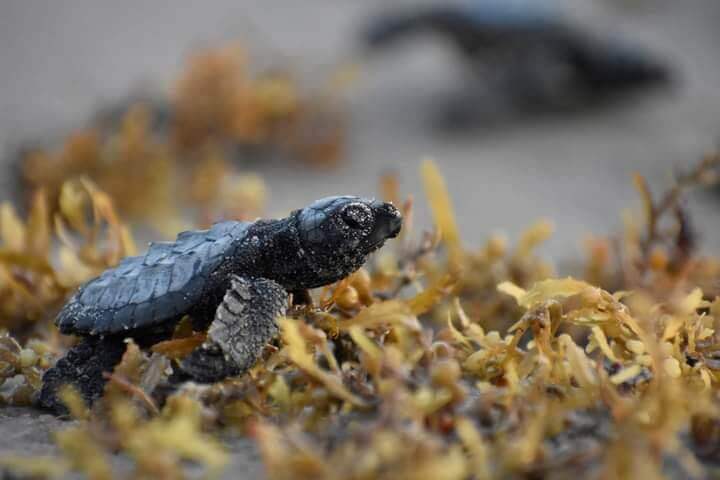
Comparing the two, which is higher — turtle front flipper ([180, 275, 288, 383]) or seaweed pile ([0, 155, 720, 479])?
turtle front flipper ([180, 275, 288, 383])

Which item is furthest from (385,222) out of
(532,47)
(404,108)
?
(404,108)

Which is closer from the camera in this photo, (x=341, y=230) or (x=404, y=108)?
(x=341, y=230)

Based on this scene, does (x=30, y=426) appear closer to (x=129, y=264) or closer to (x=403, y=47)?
(x=129, y=264)

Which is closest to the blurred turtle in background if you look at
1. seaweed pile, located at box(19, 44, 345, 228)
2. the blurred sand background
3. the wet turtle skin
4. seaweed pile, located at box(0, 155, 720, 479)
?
the wet turtle skin

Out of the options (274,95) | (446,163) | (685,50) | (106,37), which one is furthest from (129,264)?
(685,50)

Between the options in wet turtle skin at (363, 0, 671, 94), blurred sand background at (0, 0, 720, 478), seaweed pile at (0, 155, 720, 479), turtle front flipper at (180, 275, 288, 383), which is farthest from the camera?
wet turtle skin at (363, 0, 671, 94)

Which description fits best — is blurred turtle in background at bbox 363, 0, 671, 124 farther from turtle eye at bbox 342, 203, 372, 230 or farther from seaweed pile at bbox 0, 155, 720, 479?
turtle eye at bbox 342, 203, 372, 230

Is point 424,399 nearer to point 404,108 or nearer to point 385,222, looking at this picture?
point 385,222
